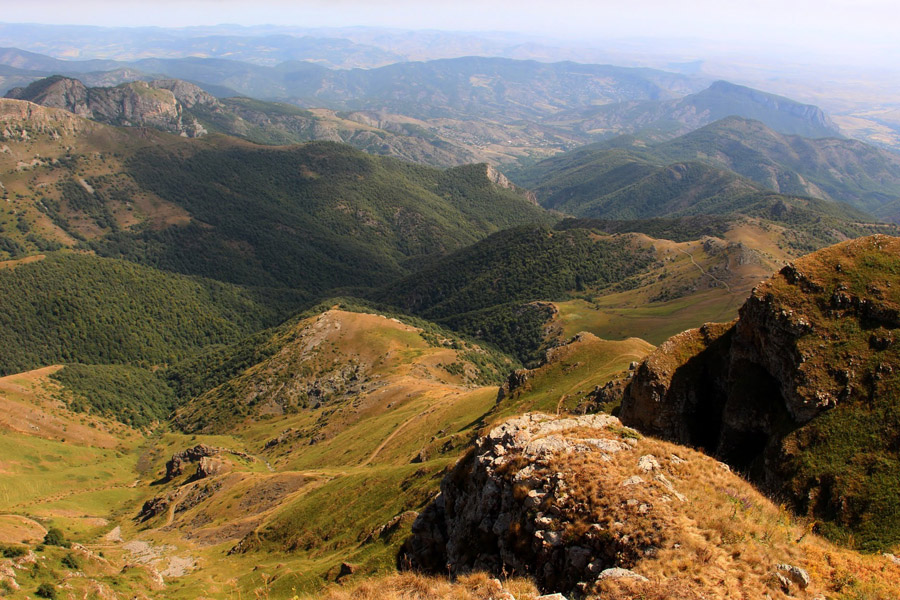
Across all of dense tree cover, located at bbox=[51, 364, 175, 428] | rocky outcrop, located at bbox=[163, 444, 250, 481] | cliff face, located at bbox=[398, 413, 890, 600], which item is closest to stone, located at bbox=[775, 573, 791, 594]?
cliff face, located at bbox=[398, 413, 890, 600]

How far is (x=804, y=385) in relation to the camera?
30.8 m

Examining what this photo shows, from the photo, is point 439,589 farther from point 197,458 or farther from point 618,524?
point 197,458

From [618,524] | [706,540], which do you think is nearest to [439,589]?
[618,524]

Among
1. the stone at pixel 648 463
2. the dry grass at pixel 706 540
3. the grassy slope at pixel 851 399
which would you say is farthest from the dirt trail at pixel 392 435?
the dry grass at pixel 706 540

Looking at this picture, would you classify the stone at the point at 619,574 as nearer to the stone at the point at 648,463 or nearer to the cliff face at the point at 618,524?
the cliff face at the point at 618,524

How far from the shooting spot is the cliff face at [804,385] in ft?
87.7

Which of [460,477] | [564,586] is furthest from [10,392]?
[564,586]

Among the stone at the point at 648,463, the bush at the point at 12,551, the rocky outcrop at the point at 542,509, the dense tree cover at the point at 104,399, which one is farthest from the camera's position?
the dense tree cover at the point at 104,399

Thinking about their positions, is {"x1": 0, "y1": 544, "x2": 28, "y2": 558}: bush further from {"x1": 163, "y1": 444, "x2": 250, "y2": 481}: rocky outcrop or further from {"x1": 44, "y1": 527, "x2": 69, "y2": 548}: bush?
{"x1": 163, "y1": 444, "x2": 250, "y2": 481}: rocky outcrop

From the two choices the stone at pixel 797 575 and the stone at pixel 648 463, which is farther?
the stone at pixel 648 463

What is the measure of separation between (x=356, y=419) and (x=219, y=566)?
219 ft

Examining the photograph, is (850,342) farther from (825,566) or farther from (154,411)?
(154,411)

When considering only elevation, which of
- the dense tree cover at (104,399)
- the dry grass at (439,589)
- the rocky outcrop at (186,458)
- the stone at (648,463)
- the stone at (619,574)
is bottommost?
the dense tree cover at (104,399)

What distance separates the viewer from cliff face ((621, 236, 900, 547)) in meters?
26.7
